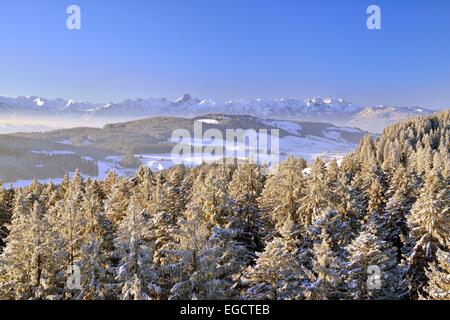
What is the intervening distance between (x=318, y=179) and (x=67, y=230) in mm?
22000

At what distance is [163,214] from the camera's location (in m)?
29.7

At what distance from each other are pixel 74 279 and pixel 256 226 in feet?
58.0

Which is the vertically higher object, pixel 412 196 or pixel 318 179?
pixel 318 179

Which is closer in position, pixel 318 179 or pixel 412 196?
pixel 318 179

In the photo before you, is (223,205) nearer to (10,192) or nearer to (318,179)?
(318,179)

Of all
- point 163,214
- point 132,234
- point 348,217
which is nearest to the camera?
point 132,234

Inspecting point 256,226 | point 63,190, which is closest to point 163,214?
point 256,226

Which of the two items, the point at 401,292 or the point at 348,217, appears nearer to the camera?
the point at 401,292

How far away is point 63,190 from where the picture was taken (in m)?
55.0

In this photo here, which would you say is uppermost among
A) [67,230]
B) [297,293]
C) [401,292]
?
[67,230]
